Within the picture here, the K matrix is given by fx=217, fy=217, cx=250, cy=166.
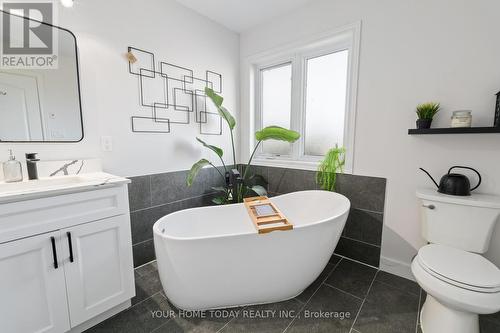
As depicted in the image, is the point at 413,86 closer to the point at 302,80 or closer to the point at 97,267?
the point at 302,80

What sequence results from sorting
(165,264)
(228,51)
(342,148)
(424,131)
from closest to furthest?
1. (165,264)
2. (424,131)
3. (342,148)
4. (228,51)

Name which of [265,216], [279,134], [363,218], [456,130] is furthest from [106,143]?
[456,130]

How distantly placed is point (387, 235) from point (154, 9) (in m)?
2.87

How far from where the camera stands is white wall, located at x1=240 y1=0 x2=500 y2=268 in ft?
4.73

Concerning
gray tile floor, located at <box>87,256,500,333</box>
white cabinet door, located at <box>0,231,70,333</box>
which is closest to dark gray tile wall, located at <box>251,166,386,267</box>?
gray tile floor, located at <box>87,256,500,333</box>

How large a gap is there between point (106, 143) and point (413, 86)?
2.46m

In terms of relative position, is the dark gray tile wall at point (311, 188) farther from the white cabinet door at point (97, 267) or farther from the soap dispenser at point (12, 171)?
the soap dispenser at point (12, 171)

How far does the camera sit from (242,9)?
2.23 metres

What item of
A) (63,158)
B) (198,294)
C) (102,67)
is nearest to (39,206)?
(63,158)

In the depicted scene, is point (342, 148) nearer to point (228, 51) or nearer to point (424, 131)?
point (424, 131)

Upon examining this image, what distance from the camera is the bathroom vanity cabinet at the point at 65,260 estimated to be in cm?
104

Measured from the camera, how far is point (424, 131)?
1.56 metres

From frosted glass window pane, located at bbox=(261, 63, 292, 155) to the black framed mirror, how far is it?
192 cm

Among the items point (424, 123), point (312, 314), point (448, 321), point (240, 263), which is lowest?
point (312, 314)
